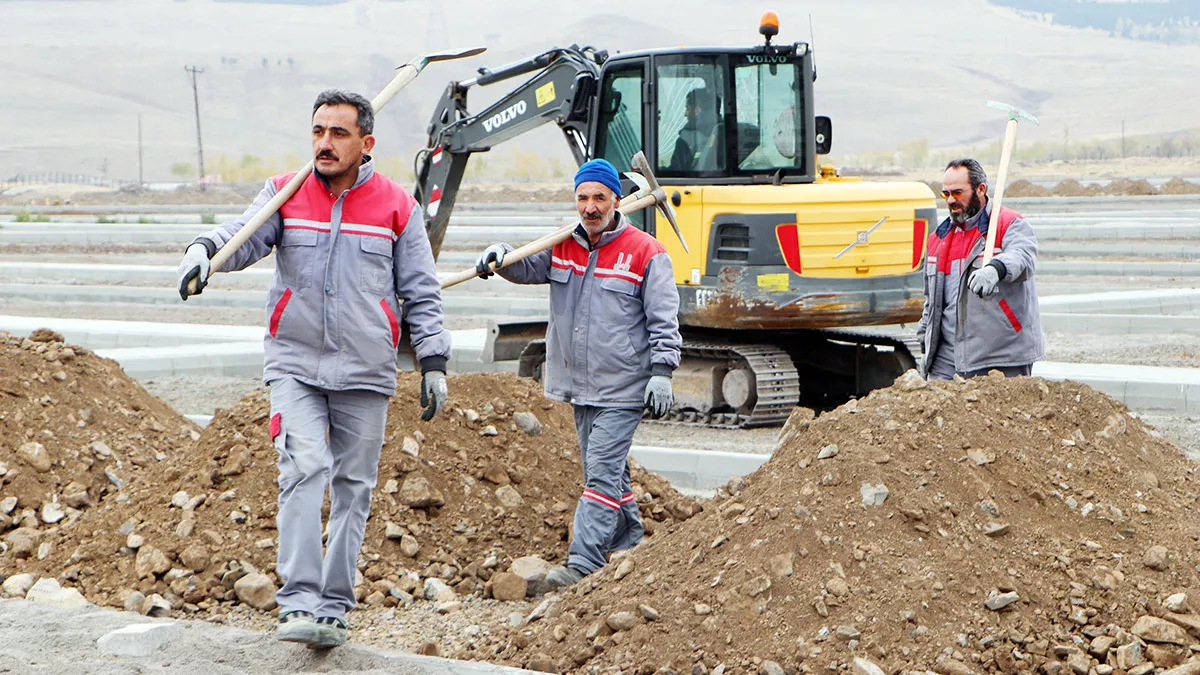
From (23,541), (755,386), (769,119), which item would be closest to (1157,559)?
(23,541)

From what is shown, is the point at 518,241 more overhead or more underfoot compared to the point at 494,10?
more underfoot

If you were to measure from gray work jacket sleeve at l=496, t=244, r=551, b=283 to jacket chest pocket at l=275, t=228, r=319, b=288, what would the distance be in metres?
1.34

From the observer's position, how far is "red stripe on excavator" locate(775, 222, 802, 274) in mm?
10156

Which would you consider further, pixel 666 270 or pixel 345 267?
pixel 666 270

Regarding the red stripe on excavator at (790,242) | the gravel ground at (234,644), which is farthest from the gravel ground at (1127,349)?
the gravel ground at (234,644)

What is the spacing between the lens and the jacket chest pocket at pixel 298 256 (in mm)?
4695

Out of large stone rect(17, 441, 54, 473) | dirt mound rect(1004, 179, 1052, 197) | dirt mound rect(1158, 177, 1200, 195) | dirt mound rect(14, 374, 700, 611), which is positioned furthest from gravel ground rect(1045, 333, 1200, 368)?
dirt mound rect(1158, 177, 1200, 195)

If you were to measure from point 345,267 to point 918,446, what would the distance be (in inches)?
86.4

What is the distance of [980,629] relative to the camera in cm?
457

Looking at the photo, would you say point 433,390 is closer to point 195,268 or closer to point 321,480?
point 321,480

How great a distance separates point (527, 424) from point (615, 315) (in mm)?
1435

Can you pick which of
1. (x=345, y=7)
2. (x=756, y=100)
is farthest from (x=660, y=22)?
(x=756, y=100)

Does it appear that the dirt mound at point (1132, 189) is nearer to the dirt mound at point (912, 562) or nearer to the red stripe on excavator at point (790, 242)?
the red stripe on excavator at point (790, 242)

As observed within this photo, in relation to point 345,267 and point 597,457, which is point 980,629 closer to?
point 597,457
